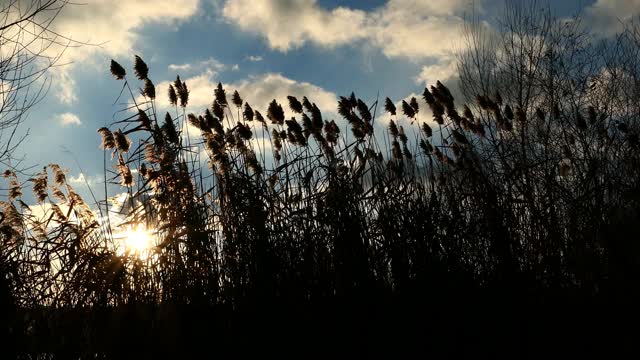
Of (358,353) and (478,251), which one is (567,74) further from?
(358,353)

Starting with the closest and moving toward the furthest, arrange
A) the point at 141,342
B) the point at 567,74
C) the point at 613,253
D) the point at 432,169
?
the point at 613,253 < the point at 141,342 < the point at 432,169 < the point at 567,74

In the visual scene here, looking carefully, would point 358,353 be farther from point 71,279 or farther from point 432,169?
point 71,279

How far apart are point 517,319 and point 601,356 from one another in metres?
0.44

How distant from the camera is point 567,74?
37.2ft

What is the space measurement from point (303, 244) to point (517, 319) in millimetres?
1321

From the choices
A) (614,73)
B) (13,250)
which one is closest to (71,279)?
(13,250)

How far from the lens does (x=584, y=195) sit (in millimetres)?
3598

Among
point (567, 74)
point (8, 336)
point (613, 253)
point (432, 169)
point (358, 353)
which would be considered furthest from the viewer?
point (567, 74)

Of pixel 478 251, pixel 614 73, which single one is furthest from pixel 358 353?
pixel 614 73

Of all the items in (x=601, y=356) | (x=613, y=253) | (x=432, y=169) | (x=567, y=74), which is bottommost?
(x=601, y=356)

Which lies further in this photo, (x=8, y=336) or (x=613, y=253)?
(x=8, y=336)

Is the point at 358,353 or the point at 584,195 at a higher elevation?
the point at 584,195

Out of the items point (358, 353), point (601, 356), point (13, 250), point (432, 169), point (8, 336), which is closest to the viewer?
point (601, 356)

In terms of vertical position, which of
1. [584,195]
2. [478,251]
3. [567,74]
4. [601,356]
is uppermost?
[567,74]
